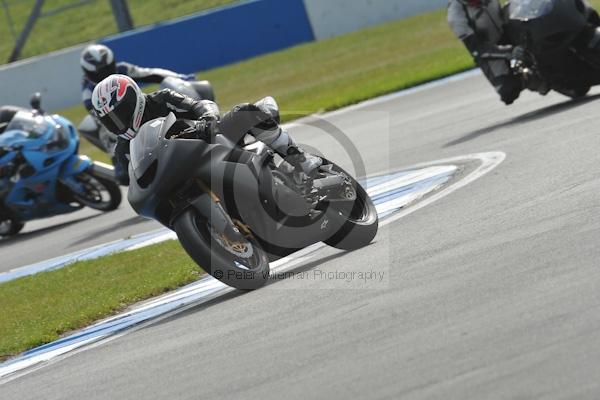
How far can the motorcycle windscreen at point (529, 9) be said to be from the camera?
491 inches

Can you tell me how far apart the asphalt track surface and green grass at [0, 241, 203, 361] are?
1219 mm

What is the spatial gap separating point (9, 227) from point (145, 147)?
847cm

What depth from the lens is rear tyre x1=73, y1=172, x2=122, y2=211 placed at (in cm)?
1512

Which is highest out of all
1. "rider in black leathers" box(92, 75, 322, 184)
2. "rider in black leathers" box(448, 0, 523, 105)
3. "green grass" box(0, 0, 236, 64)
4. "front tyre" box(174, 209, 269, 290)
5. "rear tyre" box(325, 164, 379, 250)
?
"rider in black leathers" box(92, 75, 322, 184)

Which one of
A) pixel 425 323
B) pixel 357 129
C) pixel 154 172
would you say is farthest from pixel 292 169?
pixel 357 129

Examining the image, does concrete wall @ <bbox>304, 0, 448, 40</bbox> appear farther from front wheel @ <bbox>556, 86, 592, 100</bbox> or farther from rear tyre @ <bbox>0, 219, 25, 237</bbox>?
front wheel @ <bbox>556, 86, 592, 100</bbox>

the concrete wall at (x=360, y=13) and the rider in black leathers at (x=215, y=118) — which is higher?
the rider in black leathers at (x=215, y=118)

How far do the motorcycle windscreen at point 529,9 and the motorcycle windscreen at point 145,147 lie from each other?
591cm

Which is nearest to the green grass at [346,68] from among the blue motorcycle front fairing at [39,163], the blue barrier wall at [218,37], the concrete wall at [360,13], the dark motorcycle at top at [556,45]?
the concrete wall at [360,13]

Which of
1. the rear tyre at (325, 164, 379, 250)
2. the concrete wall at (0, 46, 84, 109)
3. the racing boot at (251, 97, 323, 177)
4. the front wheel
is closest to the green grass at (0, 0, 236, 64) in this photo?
the concrete wall at (0, 46, 84, 109)

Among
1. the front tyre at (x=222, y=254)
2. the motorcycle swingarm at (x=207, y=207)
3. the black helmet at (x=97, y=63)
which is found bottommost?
the black helmet at (x=97, y=63)

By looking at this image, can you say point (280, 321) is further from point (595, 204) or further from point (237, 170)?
point (595, 204)

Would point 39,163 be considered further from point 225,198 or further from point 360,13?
point 360,13

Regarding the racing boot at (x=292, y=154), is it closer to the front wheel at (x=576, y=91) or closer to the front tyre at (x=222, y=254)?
the front tyre at (x=222, y=254)
